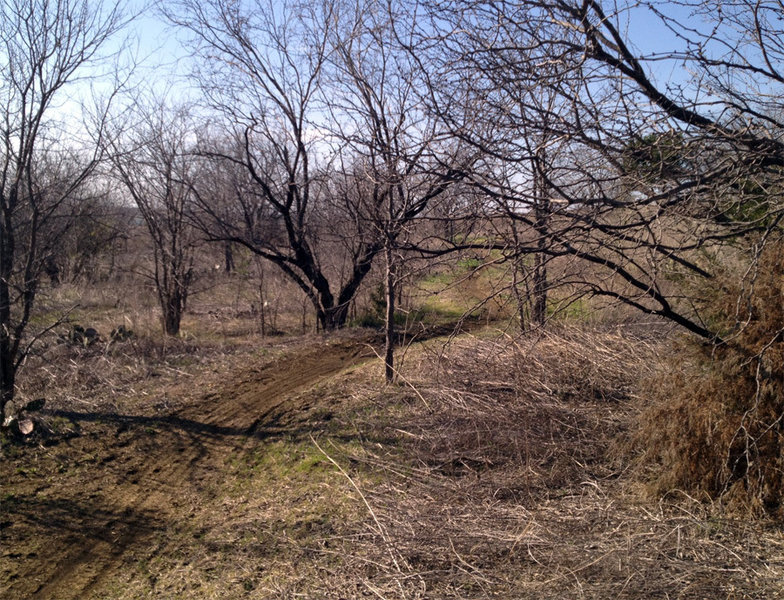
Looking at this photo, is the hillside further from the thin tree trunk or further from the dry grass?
the thin tree trunk

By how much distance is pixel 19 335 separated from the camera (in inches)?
302

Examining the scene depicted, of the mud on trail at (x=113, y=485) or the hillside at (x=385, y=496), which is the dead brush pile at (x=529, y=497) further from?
the mud on trail at (x=113, y=485)

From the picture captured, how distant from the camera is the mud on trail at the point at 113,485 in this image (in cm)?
463

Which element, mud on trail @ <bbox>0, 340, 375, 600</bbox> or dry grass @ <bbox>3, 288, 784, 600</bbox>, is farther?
mud on trail @ <bbox>0, 340, 375, 600</bbox>

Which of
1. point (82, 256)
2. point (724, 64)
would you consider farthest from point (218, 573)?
point (82, 256)

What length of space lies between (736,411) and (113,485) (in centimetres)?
539

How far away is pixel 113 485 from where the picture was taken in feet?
19.5

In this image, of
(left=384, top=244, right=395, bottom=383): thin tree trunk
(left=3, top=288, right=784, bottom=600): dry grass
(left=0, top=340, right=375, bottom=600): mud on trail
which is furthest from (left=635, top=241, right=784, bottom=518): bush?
(left=0, top=340, right=375, bottom=600): mud on trail

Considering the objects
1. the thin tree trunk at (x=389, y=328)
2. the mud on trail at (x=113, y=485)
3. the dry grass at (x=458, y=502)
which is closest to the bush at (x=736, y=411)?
the dry grass at (x=458, y=502)

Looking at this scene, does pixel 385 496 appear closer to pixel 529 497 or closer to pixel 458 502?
pixel 458 502

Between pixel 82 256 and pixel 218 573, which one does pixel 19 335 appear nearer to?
pixel 218 573

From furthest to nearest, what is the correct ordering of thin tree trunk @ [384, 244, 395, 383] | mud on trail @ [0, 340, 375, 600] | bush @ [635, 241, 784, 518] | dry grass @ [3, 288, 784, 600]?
thin tree trunk @ [384, 244, 395, 383] < mud on trail @ [0, 340, 375, 600] < bush @ [635, 241, 784, 518] < dry grass @ [3, 288, 784, 600]

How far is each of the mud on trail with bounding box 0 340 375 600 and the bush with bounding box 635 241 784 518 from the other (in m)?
3.95

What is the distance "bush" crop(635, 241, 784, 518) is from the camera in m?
4.07
